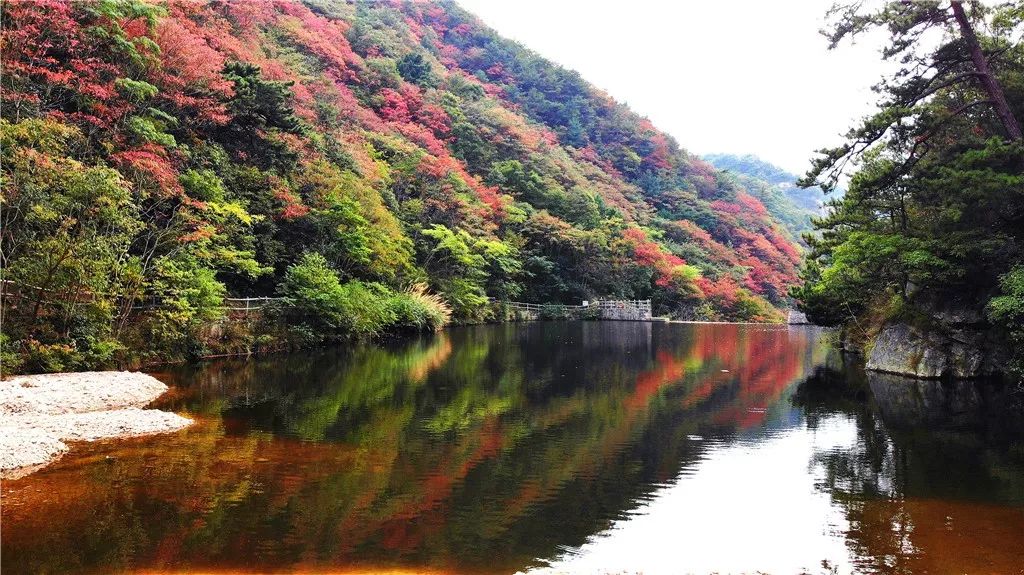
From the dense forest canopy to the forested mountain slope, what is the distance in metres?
15.2

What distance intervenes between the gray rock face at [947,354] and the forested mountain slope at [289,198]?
52.8 feet

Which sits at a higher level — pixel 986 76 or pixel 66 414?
pixel 986 76

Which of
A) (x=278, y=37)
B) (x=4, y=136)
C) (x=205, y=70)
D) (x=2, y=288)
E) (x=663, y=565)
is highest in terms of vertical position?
(x=278, y=37)

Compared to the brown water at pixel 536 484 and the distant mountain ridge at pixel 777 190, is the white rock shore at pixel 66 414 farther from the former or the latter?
the distant mountain ridge at pixel 777 190

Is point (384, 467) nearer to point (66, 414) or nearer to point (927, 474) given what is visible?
point (66, 414)

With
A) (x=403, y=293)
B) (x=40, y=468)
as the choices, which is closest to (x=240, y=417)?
(x=40, y=468)

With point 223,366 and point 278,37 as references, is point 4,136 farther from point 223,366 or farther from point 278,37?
point 278,37

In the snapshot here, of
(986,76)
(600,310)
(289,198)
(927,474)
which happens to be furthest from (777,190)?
(927,474)

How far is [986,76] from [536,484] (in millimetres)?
13073

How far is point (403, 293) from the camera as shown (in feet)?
92.8

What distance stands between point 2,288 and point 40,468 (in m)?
6.93

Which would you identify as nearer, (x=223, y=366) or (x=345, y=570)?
(x=345, y=570)

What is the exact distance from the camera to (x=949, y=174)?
14.2m

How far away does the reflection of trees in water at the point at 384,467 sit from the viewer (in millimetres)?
6234
